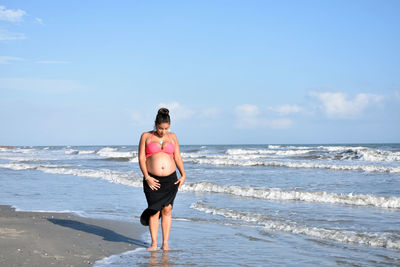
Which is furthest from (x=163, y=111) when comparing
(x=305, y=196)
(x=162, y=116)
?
(x=305, y=196)

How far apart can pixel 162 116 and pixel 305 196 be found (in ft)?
22.3

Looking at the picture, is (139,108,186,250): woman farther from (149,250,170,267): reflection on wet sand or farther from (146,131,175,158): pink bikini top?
(149,250,170,267): reflection on wet sand

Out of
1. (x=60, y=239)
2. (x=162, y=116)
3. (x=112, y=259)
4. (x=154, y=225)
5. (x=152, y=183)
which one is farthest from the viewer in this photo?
(x=60, y=239)

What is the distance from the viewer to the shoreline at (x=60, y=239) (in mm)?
4656

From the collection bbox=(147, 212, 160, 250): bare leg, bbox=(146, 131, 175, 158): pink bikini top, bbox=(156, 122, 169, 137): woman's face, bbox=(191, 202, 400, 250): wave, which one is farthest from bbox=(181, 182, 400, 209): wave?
bbox=(156, 122, 169, 137): woman's face

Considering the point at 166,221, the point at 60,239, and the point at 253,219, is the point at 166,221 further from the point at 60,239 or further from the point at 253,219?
the point at 253,219

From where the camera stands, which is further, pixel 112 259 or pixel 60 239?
pixel 60 239

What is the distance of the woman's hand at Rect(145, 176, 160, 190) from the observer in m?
5.11

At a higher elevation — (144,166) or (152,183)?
(144,166)

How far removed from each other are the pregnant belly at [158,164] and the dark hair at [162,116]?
0.43 meters

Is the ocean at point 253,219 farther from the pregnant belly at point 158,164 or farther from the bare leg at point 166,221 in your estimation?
the pregnant belly at point 158,164

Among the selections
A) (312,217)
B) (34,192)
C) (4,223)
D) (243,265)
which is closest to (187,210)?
(312,217)

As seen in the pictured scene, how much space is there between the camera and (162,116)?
5.01m

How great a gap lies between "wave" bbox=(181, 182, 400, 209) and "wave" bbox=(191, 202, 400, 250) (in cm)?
269
